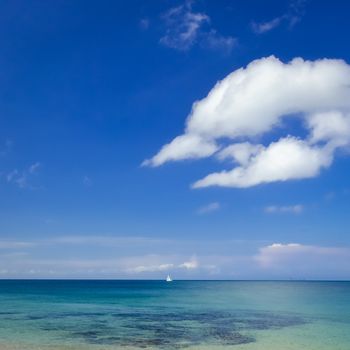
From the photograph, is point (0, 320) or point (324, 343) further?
point (0, 320)

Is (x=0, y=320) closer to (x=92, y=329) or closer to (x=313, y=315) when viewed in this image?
(x=92, y=329)

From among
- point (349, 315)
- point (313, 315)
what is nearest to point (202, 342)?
point (313, 315)

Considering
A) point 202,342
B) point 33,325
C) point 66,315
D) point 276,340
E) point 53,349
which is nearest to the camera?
point 53,349

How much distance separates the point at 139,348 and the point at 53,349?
5040 millimetres

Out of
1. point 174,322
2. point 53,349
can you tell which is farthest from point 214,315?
point 53,349

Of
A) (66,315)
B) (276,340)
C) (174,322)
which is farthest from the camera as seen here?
(66,315)

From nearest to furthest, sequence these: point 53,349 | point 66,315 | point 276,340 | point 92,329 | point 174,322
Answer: point 53,349
point 276,340
point 92,329
point 174,322
point 66,315

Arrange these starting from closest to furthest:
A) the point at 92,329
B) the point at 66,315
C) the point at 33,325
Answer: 1. the point at 92,329
2. the point at 33,325
3. the point at 66,315

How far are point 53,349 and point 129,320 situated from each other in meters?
15.1

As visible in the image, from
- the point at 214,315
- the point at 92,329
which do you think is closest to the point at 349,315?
the point at 214,315

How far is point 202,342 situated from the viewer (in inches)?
1135

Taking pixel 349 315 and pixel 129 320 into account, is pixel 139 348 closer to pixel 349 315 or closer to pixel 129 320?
pixel 129 320

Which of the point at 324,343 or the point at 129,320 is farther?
the point at 129,320

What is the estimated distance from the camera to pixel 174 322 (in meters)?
39.1
